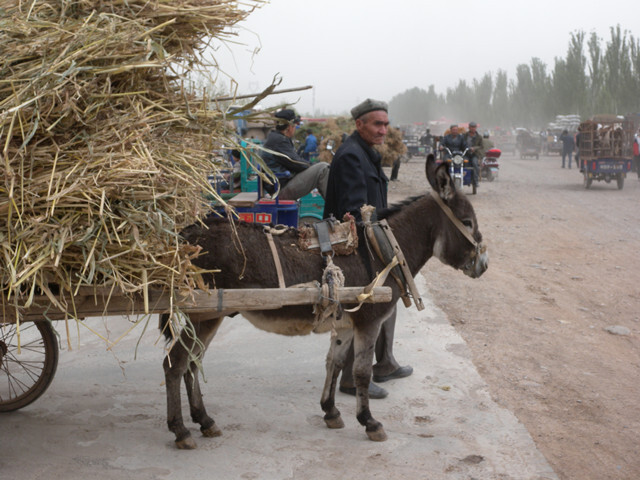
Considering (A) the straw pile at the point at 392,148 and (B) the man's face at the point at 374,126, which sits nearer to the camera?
(B) the man's face at the point at 374,126

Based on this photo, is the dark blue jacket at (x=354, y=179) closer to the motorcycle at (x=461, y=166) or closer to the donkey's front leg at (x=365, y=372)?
the donkey's front leg at (x=365, y=372)

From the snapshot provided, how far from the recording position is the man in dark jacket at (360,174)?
15.3 ft

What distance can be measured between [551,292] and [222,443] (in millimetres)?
5326

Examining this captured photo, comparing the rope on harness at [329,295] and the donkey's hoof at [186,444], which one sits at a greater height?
the rope on harness at [329,295]

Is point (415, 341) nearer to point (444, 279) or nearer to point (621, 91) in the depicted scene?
point (444, 279)

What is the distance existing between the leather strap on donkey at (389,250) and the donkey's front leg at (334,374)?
503mm

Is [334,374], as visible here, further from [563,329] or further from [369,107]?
[563,329]

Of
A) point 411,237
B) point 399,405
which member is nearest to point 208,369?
point 399,405

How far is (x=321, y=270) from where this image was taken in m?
4.00

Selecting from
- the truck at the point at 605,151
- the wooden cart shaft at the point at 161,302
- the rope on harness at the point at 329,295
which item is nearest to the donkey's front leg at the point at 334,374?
the rope on harness at the point at 329,295

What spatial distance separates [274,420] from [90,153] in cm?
236

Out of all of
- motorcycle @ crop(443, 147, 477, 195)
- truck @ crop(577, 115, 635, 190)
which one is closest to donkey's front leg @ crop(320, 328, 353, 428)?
motorcycle @ crop(443, 147, 477, 195)

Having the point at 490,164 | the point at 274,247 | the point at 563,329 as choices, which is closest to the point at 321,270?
the point at 274,247

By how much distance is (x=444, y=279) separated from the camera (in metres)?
8.84
